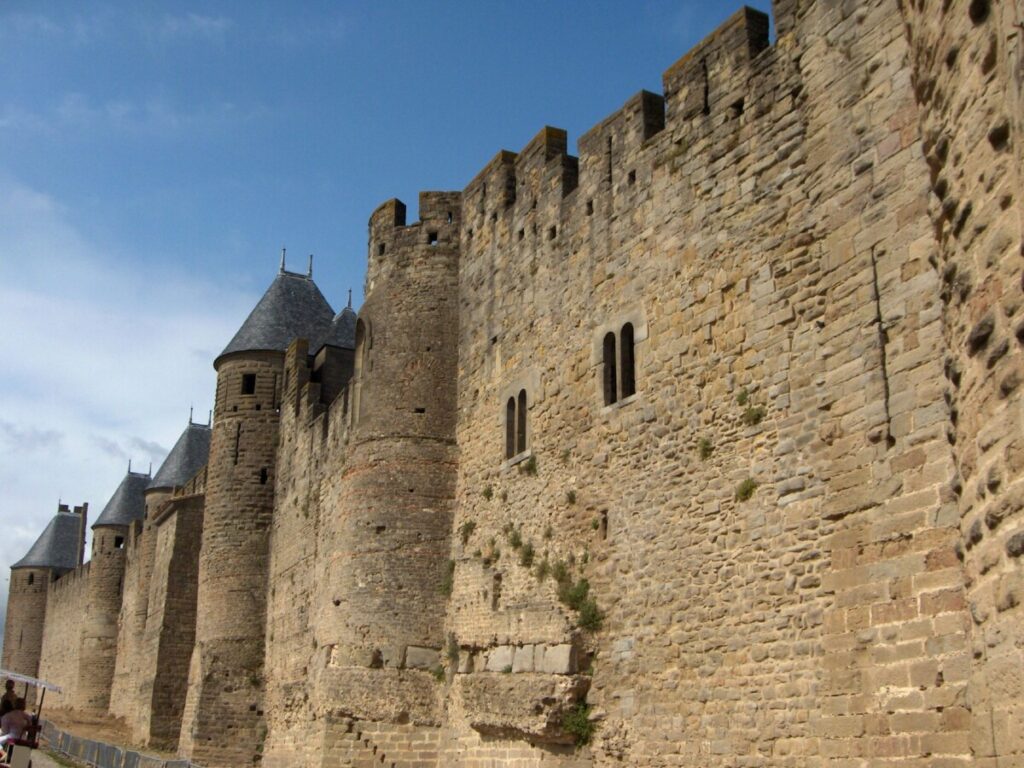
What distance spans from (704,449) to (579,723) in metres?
3.17

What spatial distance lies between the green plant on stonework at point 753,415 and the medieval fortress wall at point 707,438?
38 millimetres

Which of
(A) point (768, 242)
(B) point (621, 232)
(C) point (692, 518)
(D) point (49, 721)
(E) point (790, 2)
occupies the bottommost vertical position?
(D) point (49, 721)

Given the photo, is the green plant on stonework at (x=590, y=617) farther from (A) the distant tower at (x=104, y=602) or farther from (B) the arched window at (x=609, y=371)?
(A) the distant tower at (x=104, y=602)

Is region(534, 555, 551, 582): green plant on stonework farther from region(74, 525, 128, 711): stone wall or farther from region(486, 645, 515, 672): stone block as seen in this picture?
region(74, 525, 128, 711): stone wall

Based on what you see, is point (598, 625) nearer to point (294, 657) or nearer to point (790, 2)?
point (790, 2)

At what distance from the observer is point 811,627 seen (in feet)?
28.7

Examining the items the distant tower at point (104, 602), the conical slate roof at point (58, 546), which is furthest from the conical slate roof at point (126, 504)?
the conical slate roof at point (58, 546)

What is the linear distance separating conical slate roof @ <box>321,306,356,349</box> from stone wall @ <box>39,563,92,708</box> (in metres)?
18.3

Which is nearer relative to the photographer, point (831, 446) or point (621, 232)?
point (831, 446)

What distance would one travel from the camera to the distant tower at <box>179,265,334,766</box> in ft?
68.8

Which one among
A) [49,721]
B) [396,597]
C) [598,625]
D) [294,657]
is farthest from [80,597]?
[598,625]

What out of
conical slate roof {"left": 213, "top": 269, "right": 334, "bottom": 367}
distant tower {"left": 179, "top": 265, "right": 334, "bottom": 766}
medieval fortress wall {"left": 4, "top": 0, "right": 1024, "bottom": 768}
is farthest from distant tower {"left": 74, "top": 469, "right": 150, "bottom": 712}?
medieval fortress wall {"left": 4, "top": 0, "right": 1024, "bottom": 768}

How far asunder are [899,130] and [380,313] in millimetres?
9027

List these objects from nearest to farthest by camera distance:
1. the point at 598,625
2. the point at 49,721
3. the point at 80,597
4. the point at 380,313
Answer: the point at 598,625 → the point at 380,313 → the point at 49,721 → the point at 80,597
